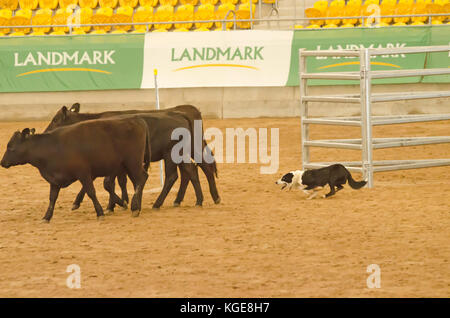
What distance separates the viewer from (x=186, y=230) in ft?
32.9

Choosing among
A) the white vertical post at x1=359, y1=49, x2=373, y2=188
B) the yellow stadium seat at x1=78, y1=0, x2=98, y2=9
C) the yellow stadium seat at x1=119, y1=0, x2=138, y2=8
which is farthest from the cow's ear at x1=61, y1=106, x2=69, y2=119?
the yellow stadium seat at x1=78, y1=0, x2=98, y2=9

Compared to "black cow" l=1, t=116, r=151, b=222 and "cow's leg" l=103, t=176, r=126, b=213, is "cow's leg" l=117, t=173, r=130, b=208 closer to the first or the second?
"cow's leg" l=103, t=176, r=126, b=213

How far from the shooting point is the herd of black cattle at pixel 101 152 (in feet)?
35.1

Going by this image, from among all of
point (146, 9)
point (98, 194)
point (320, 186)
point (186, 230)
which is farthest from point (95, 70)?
point (186, 230)

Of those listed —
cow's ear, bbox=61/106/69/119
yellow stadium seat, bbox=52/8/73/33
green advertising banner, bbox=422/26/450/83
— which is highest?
yellow stadium seat, bbox=52/8/73/33

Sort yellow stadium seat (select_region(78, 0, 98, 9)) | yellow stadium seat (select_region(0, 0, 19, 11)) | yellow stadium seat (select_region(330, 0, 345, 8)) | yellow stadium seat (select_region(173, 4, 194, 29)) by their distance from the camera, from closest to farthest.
A: yellow stadium seat (select_region(330, 0, 345, 8)), yellow stadium seat (select_region(173, 4, 194, 29)), yellow stadium seat (select_region(78, 0, 98, 9)), yellow stadium seat (select_region(0, 0, 19, 11))

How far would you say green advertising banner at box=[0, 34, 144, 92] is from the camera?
22.2 meters

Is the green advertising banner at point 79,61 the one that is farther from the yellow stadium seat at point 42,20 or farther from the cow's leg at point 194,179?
the cow's leg at point 194,179

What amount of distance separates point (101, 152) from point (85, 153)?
0.64 ft

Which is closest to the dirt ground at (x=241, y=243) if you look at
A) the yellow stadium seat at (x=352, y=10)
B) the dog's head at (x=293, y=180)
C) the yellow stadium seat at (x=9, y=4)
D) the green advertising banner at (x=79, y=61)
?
the dog's head at (x=293, y=180)

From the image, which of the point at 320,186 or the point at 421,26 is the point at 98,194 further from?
the point at 421,26

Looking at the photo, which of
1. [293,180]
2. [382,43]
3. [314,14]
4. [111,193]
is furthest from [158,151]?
[314,14]
